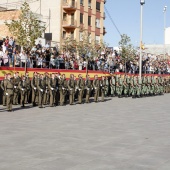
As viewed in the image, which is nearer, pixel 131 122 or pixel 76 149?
pixel 76 149

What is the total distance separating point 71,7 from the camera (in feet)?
188

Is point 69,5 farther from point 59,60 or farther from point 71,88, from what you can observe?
point 71,88

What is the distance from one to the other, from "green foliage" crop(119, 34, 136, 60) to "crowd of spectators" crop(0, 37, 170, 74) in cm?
33

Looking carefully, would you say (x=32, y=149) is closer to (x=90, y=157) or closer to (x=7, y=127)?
(x=90, y=157)

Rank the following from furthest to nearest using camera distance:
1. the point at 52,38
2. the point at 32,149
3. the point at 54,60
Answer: the point at 52,38, the point at 54,60, the point at 32,149

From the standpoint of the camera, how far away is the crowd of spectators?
79.2 ft

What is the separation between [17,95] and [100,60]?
12825 millimetres

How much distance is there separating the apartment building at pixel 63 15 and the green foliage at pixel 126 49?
13004mm

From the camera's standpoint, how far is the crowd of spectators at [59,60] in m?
24.1

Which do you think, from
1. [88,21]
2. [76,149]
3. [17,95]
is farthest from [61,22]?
[76,149]

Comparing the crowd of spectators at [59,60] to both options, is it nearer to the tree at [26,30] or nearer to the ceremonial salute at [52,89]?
the tree at [26,30]

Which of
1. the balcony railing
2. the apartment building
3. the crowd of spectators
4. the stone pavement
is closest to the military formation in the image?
the crowd of spectators

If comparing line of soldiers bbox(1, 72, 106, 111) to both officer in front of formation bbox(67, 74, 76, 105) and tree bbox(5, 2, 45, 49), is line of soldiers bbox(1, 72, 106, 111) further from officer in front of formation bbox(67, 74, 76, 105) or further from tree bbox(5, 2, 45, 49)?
tree bbox(5, 2, 45, 49)

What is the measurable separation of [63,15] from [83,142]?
158 feet
